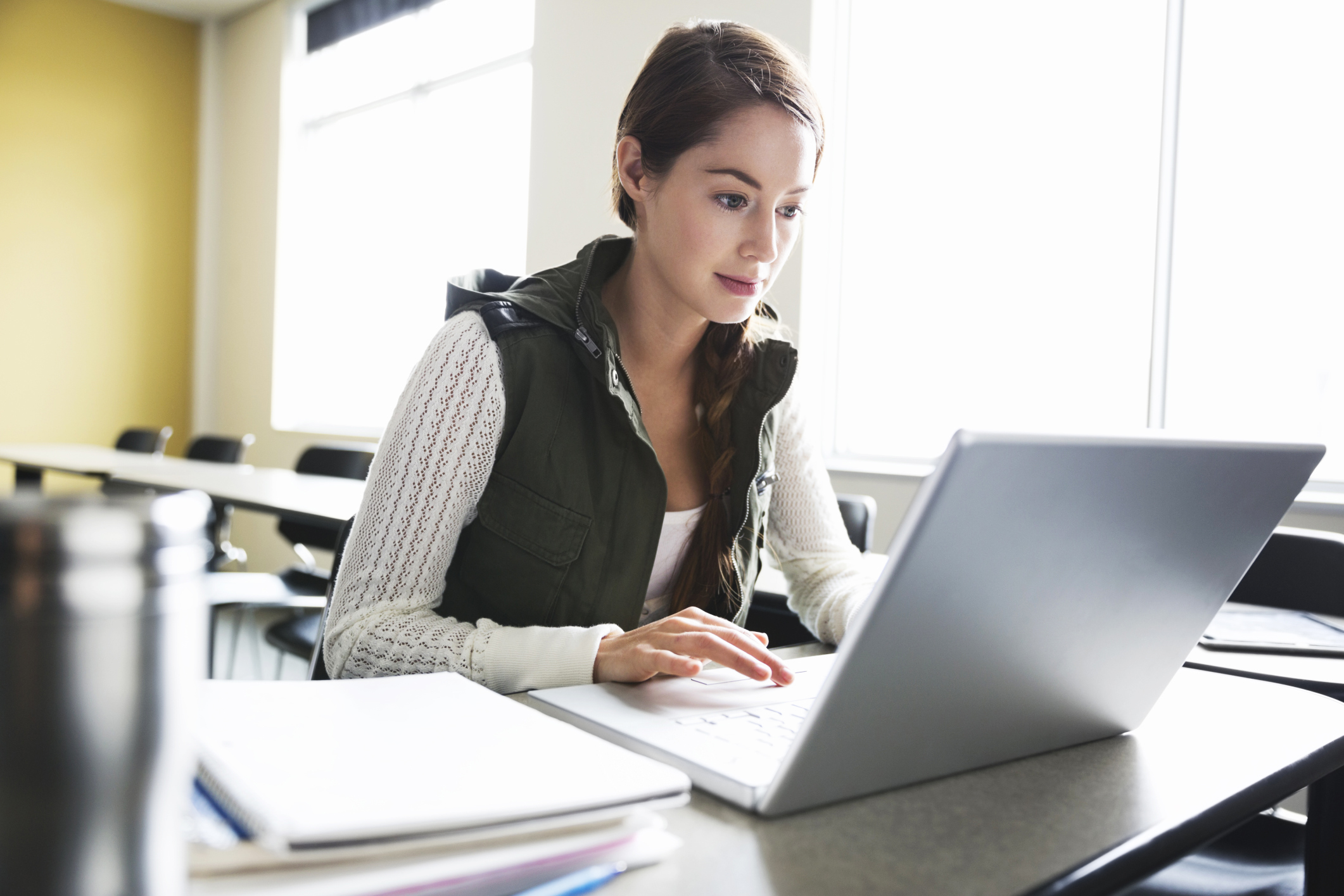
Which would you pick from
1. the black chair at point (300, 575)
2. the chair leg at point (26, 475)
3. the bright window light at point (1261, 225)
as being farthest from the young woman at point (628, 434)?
the chair leg at point (26, 475)

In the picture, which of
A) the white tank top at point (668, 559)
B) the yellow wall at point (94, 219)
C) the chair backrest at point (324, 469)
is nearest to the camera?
the white tank top at point (668, 559)

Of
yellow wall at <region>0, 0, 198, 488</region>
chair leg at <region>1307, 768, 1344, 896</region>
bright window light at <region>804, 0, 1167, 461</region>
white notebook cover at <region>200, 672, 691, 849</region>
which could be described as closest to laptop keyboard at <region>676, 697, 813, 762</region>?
white notebook cover at <region>200, 672, 691, 849</region>

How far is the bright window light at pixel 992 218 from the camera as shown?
2.96m

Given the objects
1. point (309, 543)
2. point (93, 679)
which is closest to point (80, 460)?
point (309, 543)

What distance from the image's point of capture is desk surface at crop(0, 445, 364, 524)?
251cm

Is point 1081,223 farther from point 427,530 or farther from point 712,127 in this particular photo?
point 427,530

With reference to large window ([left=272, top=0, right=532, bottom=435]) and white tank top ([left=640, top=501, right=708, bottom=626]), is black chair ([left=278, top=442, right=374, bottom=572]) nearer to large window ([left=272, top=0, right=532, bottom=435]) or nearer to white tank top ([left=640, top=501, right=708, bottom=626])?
large window ([left=272, top=0, right=532, bottom=435])

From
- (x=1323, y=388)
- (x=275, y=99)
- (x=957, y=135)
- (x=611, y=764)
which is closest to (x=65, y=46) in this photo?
(x=275, y=99)

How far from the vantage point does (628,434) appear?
111 cm

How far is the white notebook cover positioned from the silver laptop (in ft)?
0.29

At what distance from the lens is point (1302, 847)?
1064mm

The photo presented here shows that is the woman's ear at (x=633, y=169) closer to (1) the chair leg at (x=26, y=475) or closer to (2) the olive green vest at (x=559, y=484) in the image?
(2) the olive green vest at (x=559, y=484)

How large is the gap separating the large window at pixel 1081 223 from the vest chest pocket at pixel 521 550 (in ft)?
4.97

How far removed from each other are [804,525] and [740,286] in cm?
35
